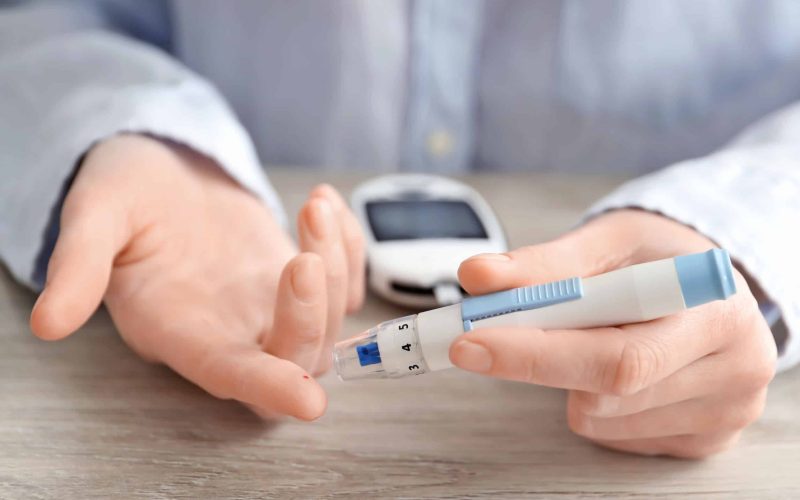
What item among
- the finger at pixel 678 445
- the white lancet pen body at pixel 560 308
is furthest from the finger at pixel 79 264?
the finger at pixel 678 445

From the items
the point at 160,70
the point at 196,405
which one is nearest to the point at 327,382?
the point at 196,405

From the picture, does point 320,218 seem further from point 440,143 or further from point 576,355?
point 440,143

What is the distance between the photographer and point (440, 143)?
0.65 meters

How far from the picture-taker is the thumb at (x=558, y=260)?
0.31 meters

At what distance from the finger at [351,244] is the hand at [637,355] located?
0.34 feet

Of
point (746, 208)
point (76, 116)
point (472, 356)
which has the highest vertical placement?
point (746, 208)

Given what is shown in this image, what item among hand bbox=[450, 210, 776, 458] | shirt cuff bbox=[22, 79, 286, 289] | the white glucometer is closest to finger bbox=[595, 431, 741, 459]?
hand bbox=[450, 210, 776, 458]

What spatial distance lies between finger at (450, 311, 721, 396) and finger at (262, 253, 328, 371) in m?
0.07

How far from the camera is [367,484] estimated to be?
33 cm

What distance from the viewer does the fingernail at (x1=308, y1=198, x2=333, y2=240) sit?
0.38 m

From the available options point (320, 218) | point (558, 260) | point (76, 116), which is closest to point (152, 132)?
point (76, 116)

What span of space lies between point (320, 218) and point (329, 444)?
0.34ft

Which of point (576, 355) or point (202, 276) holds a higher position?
point (576, 355)

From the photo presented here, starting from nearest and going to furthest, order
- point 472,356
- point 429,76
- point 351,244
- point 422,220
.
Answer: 1. point 472,356
2. point 351,244
3. point 422,220
4. point 429,76
